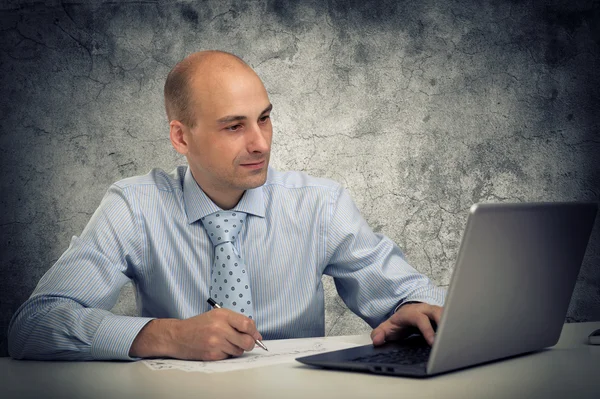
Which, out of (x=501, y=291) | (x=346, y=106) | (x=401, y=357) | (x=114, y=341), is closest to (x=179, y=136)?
(x=114, y=341)

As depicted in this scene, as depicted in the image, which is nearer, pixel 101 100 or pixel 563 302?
pixel 563 302

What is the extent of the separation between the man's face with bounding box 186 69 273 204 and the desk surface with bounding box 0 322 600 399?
0.62 m

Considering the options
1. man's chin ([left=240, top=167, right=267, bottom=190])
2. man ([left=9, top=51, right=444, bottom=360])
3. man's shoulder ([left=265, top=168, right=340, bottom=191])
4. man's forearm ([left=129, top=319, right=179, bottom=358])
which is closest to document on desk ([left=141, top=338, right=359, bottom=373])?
man's forearm ([left=129, top=319, right=179, bottom=358])

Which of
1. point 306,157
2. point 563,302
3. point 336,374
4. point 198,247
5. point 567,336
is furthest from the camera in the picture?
point 306,157

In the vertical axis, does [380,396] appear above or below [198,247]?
below

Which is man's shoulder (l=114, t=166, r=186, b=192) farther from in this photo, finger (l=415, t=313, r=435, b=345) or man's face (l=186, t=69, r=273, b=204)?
finger (l=415, t=313, r=435, b=345)

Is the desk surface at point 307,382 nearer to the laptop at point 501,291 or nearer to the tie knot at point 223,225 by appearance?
the laptop at point 501,291

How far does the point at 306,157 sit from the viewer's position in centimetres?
354

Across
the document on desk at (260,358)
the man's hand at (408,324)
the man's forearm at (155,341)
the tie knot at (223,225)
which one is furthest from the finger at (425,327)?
the tie knot at (223,225)

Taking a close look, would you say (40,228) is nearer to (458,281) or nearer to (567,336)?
(567,336)

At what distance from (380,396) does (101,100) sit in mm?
2735

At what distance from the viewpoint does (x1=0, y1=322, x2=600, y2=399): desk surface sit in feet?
3.07

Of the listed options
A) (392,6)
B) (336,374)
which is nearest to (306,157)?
(392,6)

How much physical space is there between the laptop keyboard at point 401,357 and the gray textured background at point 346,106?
2.34 meters
